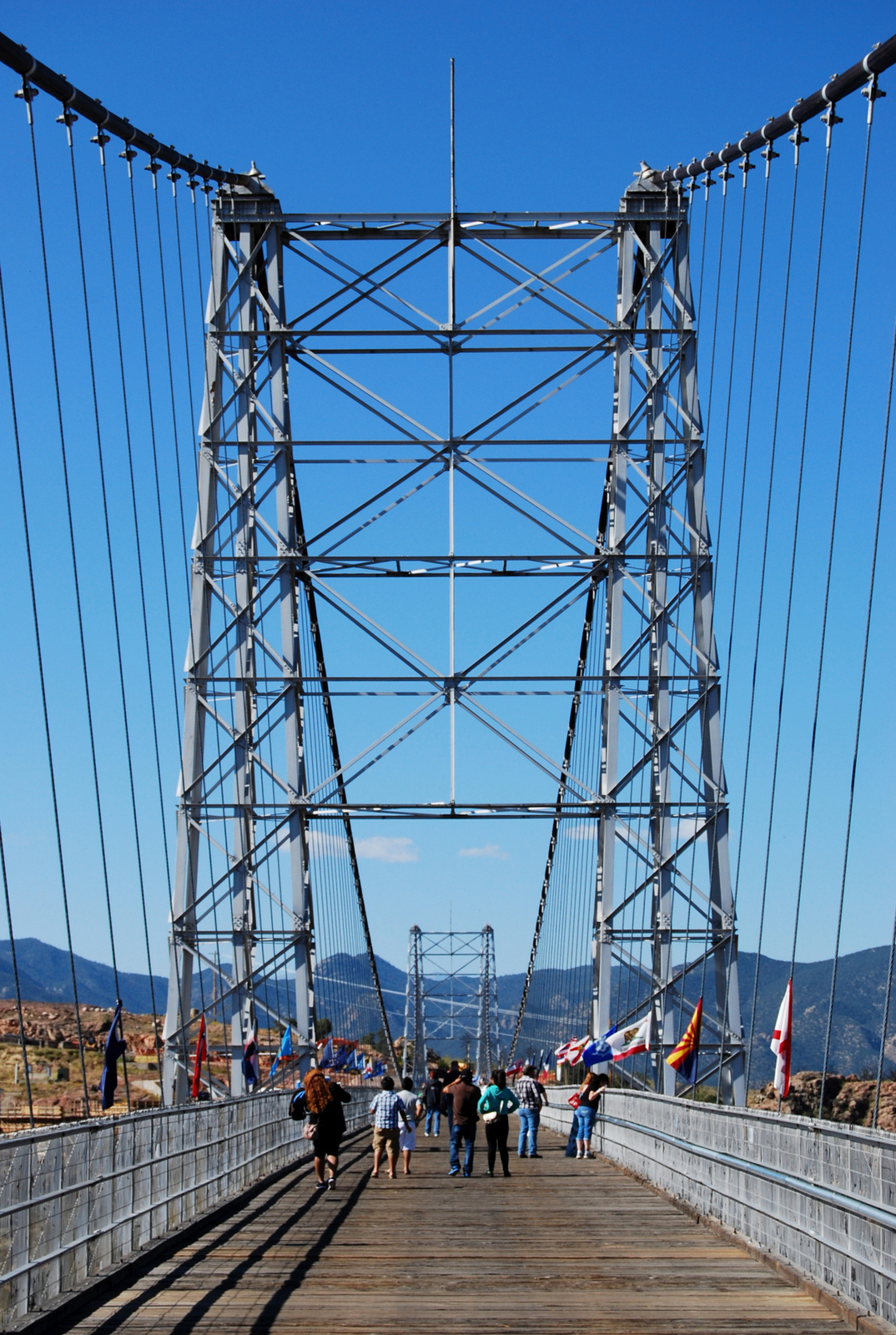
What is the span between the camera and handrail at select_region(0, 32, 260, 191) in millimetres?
16516

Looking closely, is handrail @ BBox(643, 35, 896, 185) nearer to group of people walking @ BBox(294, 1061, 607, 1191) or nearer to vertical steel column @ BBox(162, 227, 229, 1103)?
vertical steel column @ BBox(162, 227, 229, 1103)

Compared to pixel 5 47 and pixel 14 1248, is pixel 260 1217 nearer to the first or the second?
pixel 14 1248

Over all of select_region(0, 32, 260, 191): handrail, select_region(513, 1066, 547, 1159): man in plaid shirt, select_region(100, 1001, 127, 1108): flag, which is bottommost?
select_region(513, 1066, 547, 1159): man in plaid shirt

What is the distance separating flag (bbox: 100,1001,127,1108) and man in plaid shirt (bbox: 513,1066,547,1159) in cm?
975

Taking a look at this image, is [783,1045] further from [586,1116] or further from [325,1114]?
[586,1116]

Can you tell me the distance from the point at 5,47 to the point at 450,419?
40.1ft

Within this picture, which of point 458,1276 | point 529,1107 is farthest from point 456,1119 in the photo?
point 458,1276

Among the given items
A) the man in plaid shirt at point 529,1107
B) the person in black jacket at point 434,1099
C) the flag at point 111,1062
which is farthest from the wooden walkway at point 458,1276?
the person in black jacket at point 434,1099

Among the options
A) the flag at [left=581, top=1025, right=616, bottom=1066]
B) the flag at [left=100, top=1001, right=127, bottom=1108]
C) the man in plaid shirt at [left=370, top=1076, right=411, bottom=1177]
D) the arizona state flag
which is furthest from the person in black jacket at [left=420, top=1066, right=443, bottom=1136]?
the flag at [left=100, top=1001, right=127, bottom=1108]

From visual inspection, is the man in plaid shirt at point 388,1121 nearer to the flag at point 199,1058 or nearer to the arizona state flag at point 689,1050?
the arizona state flag at point 689,1050

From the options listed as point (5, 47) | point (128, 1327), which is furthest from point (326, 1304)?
point (5, 47)

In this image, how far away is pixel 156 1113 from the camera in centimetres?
1293

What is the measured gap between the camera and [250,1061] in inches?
1009

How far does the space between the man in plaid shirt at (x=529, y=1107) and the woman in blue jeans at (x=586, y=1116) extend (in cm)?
91
